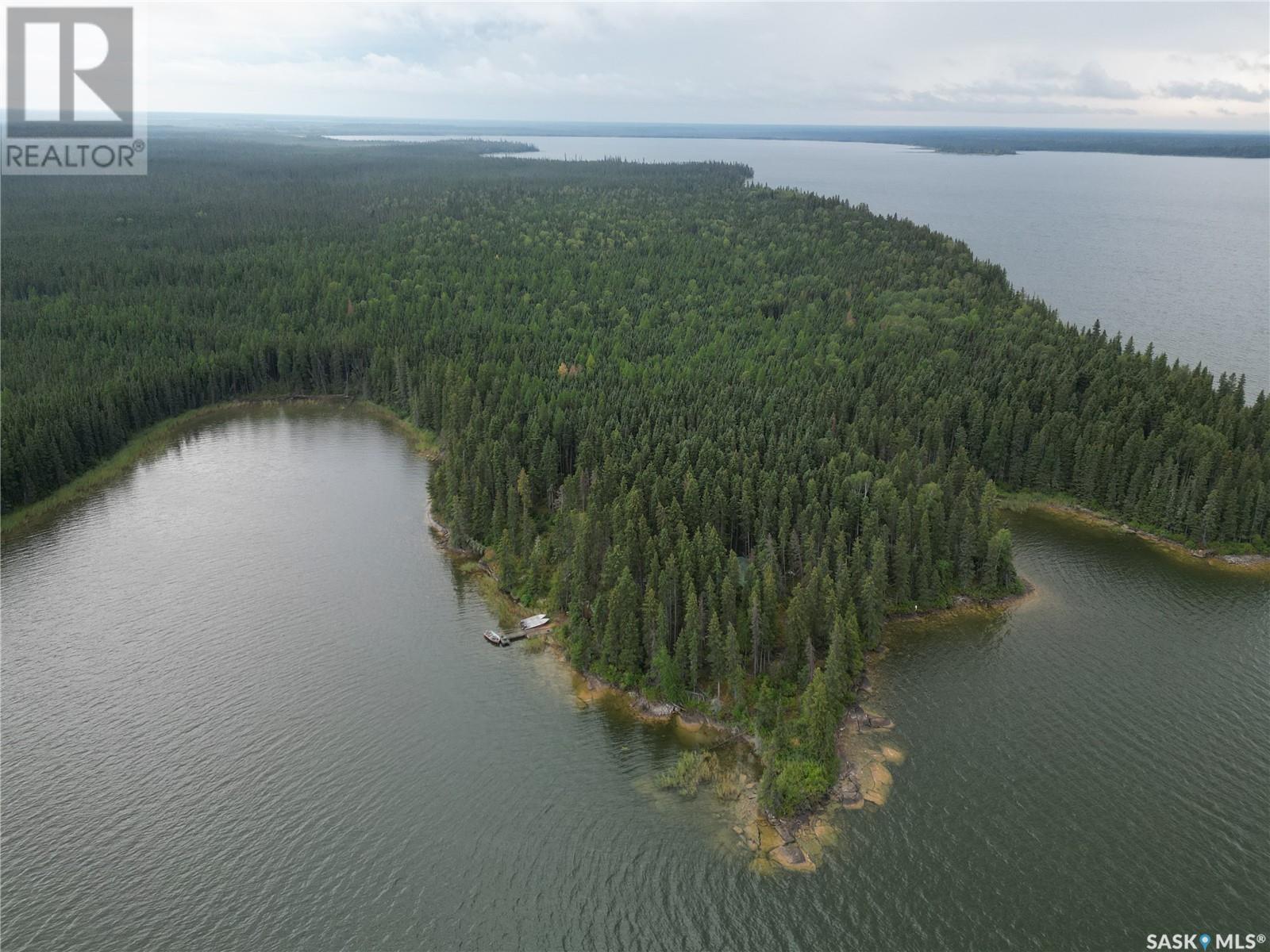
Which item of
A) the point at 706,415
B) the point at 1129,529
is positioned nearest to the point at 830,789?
the point at 706,415

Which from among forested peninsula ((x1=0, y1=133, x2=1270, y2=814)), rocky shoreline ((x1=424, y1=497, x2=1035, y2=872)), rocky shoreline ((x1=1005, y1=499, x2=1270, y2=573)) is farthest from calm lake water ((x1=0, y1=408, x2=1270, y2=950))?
forested peninsula ((x1=0, y1=133, x2=1270, y2=814))

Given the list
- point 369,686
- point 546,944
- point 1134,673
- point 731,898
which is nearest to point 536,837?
point 546,944

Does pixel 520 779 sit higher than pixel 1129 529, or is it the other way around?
pixel 1129 529

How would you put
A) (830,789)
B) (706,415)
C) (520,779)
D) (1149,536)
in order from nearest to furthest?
(830,789), (520,779), (1149,536), (706,415)

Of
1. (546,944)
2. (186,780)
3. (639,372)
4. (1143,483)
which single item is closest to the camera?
(546,944)

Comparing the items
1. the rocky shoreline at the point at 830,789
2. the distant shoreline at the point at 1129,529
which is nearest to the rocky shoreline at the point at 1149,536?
the distant shoreline at the point at 1129,529

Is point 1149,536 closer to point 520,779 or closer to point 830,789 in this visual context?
point 830,789

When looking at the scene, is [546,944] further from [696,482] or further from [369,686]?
[696,482]
